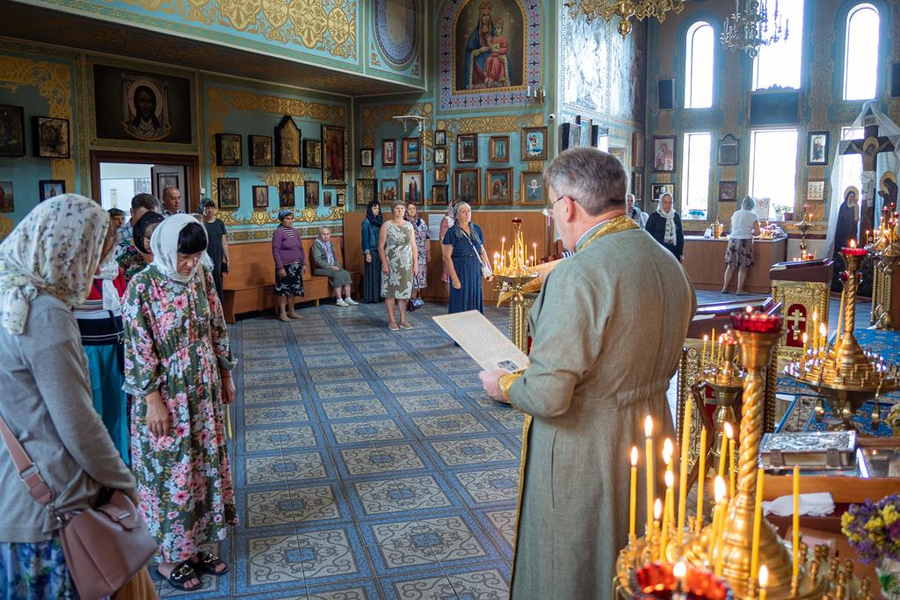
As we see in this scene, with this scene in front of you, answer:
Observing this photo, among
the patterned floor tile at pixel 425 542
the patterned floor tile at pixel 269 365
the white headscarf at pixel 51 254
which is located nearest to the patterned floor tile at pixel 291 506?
the patterned floor tile at pixel 425 542

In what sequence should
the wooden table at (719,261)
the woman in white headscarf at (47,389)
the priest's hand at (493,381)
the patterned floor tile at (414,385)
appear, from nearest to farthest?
the woman in white headscarf at (47,389), the priest's hand at (493,381), the patterned floor tile at (414,385), the wooden table at (719,261)

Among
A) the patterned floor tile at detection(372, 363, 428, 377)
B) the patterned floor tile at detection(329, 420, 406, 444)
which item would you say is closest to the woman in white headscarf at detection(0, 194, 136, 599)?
the patterned floor tile at detection(329, 420, 406, 444)

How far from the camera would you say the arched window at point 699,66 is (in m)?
18.6

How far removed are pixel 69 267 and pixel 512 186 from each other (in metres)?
12.5

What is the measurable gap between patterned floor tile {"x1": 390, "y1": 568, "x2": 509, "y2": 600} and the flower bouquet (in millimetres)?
2269

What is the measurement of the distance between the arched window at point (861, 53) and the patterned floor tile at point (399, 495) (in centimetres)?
1585

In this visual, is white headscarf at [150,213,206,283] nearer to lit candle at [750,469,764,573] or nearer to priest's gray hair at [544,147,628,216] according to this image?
priest's gray hair at [544,147,628,216]

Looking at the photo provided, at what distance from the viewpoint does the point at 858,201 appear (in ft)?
50.0

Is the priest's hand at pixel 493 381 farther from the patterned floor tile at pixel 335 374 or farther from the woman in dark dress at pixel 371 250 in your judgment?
the woman in dark dress at pixel 371 250

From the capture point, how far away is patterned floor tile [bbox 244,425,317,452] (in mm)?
6156

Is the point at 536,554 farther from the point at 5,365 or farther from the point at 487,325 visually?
the point at 5,365

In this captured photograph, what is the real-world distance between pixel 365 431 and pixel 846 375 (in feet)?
13.0

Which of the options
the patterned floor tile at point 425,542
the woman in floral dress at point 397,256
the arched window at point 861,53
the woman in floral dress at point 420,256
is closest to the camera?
the patterned floor tile at point 425,542

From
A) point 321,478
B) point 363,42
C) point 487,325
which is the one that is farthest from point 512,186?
point 487,325
